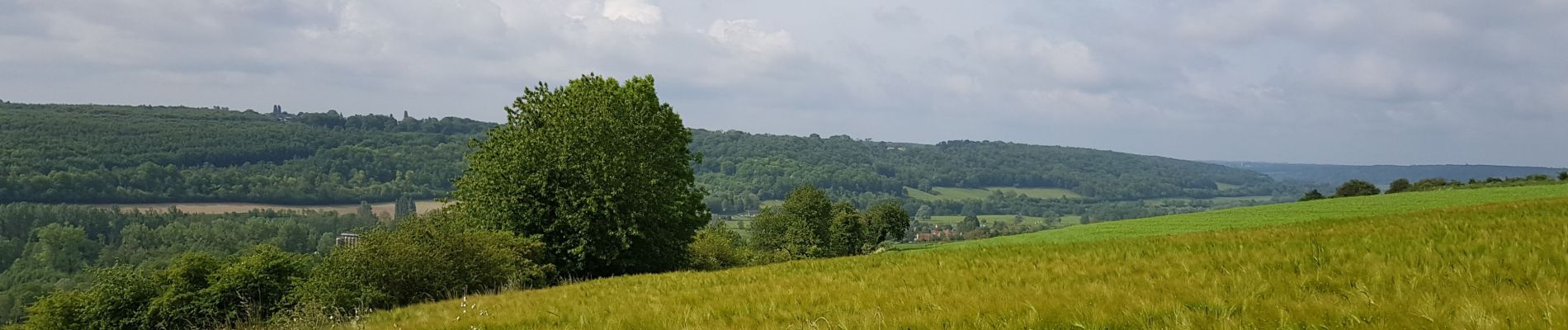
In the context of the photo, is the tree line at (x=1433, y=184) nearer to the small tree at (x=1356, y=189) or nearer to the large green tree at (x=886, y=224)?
the small tree at (x=1356, y=189)

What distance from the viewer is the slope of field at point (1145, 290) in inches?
263

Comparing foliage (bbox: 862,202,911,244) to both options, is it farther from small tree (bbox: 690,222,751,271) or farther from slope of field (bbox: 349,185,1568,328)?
slope of field (bbox: 349,185,1568,328)

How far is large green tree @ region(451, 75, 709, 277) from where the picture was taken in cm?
3172

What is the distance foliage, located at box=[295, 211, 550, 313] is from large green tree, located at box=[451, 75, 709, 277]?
8.99m

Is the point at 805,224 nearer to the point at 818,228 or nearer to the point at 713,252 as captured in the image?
the point at 818,228

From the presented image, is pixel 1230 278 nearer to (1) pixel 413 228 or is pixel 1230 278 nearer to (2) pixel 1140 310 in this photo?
(2) pixel 1140 310

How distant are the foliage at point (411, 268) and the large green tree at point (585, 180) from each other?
8988mm

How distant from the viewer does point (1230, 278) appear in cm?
946

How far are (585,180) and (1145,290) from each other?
85.0 ft

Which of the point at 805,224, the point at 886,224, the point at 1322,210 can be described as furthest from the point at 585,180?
the point at 886,224

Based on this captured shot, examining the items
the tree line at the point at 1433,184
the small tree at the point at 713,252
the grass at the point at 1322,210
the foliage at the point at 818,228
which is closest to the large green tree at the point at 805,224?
the foliage at the point at 818,228

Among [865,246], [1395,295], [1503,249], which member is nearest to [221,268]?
[1395,295]

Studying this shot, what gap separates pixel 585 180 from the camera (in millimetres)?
32125

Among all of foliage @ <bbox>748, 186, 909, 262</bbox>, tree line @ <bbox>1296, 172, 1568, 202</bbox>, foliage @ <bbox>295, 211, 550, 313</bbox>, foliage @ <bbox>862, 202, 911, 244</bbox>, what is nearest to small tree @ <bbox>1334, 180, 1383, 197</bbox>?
tree line @ <bbox>1296, 172, 1568, 202</bbox>
